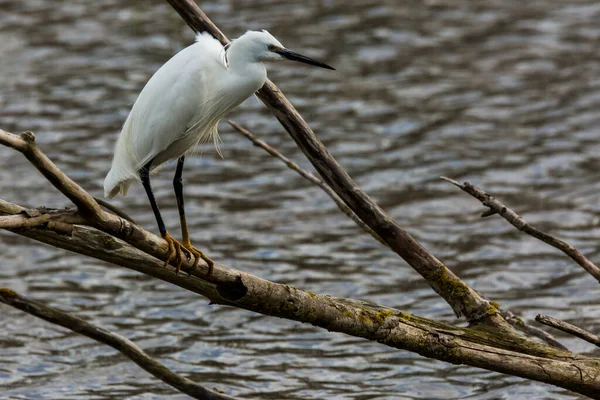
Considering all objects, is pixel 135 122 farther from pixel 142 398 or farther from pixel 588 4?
pixel 588 4

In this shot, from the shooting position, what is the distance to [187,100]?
4848mm

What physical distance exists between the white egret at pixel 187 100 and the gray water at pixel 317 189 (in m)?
1.96

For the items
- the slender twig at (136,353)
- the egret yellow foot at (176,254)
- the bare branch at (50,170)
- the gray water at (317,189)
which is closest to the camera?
the bare branch at (50,170)

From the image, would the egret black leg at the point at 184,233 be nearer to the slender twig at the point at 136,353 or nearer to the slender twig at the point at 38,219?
the slender twig at the point at 38,219

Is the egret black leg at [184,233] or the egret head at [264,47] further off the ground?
the egret head at [264,47]

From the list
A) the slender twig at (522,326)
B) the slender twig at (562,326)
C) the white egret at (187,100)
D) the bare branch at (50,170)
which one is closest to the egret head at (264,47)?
the white egret at (187,100)

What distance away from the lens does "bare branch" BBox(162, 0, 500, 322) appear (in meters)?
5.01

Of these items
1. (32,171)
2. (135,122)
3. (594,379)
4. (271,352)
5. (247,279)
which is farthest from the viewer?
(32,171)

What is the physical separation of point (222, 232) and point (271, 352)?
199 centimetres

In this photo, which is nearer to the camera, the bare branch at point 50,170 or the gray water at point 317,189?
the bare branch at point 50,170

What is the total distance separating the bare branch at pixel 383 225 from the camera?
501cm

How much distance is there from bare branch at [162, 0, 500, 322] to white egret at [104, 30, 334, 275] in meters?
0.38

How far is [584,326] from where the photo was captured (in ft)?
23.0

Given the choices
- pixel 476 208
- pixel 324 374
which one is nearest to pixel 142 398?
pixel 324 374
